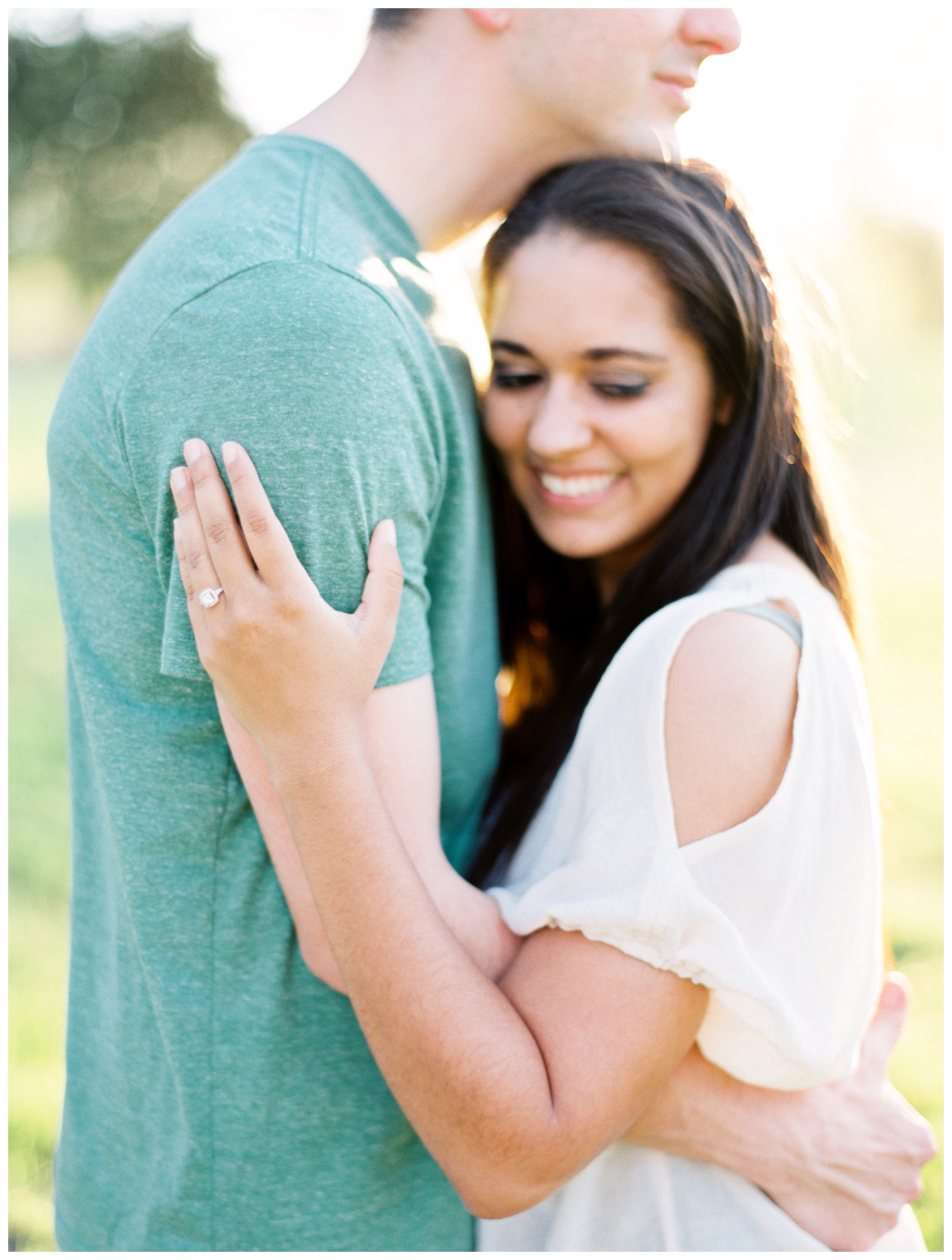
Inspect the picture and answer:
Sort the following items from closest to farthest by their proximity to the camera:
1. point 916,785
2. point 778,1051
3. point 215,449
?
point 215,449 → point 778,1051 → point 916,785

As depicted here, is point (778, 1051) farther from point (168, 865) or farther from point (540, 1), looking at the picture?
point (540, 1)

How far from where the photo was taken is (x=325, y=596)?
133 cm

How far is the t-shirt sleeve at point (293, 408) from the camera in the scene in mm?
1254

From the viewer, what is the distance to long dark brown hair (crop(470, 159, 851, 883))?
6.01ft

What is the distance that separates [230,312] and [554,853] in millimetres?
960

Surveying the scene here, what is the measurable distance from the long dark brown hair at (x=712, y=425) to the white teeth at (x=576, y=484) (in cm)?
15

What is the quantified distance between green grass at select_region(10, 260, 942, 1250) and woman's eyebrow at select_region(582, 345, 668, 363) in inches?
26.4

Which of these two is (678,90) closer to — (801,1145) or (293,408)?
(293,408)

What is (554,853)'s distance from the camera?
5.04 feet

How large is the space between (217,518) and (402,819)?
1.73 feet

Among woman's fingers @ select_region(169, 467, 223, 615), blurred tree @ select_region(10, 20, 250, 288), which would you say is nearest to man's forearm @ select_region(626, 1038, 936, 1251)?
woman's fingers @ select_region(169, 467, 223, 615)

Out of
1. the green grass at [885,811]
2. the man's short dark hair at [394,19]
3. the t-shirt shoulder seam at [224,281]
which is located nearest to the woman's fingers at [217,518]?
the t-shirt shoulder seam at [224,281]

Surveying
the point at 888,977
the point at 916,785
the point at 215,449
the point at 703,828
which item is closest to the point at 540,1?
the point at 215,449

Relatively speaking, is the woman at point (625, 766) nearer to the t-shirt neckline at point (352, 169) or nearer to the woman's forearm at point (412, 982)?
the woman's forearm at point (412, 982)
